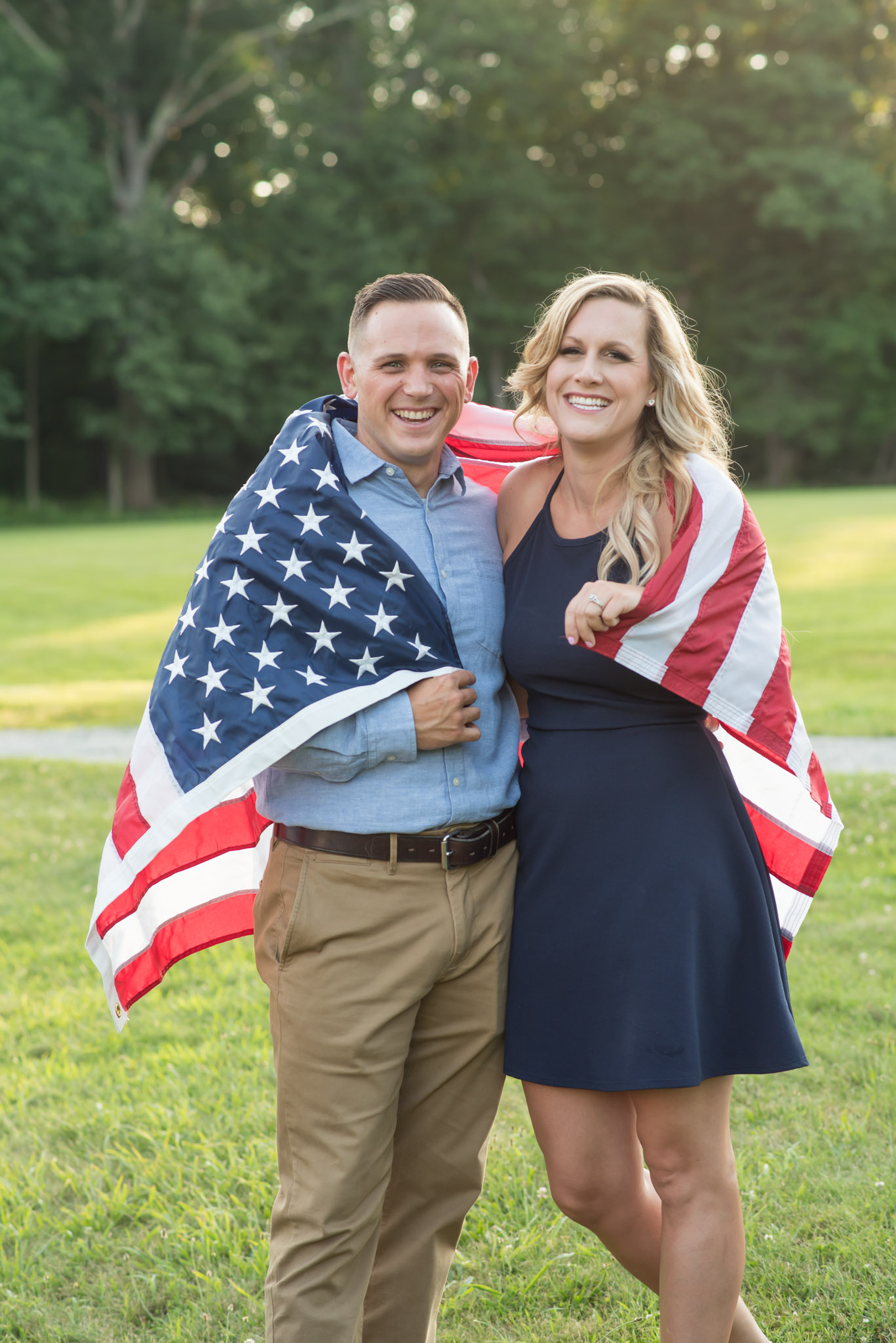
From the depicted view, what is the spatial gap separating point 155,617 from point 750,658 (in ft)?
45.6

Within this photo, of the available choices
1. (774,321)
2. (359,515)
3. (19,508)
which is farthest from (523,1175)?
(774,321)

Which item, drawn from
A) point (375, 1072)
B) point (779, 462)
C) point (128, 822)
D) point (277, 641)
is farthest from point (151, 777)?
point (779, 462)

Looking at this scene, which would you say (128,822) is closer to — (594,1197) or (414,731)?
(414,731)

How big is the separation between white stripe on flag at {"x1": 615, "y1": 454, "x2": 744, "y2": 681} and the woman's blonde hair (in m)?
0.06

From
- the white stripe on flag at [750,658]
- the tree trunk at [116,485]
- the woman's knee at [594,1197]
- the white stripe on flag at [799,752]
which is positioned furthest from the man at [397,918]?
the tree trunk at [116,485]

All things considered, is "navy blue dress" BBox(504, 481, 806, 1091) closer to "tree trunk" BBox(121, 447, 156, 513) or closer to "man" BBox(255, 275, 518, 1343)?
"man" BBox(255, 275, 518, 1343)

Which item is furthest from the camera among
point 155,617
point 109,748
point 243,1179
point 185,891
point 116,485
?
point 116,485

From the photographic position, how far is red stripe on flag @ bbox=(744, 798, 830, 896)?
312 cm

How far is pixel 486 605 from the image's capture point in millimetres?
2770

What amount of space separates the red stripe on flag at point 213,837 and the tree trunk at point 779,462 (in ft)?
156

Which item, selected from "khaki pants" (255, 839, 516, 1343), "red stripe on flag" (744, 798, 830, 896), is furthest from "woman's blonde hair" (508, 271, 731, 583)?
"red stripe on flag" (744, 798, 830, 896)

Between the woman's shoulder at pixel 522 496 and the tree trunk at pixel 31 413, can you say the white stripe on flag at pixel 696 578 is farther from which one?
the tree trunk at pixel 31 413

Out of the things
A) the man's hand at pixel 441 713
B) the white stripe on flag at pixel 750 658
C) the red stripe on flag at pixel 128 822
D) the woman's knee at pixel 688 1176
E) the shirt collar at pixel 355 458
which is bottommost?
the woman's knee at pixel 688 1176

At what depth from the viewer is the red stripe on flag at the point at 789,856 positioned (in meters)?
3.12
